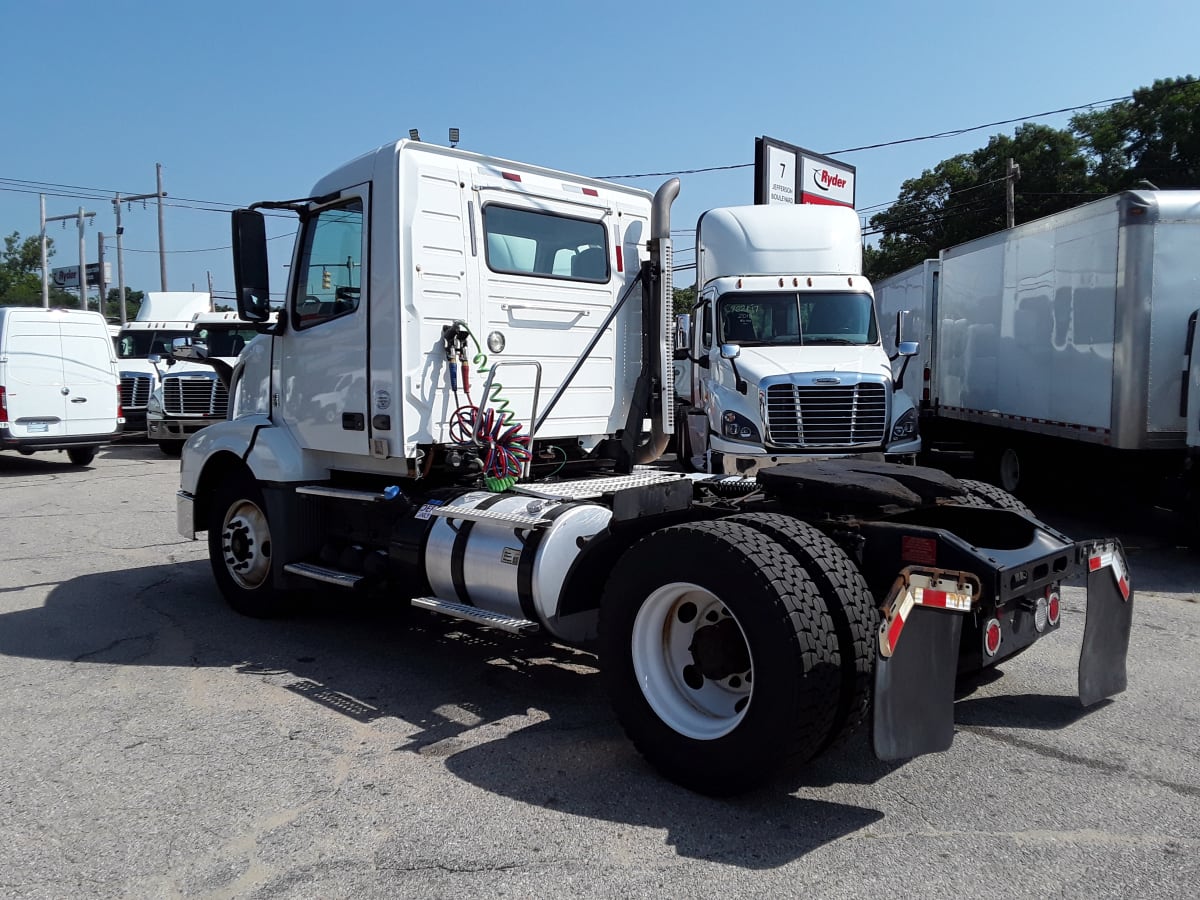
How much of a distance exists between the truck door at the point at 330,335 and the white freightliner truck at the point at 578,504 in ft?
0.07

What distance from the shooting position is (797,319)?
11.3m

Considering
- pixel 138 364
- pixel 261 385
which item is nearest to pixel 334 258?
pixel 261 385

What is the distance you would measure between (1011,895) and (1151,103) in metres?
39.6

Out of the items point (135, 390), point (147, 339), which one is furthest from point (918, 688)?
point (147, 339)

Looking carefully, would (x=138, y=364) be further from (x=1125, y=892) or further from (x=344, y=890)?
(x=1125, y=892)

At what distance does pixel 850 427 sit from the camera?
10.4 meters

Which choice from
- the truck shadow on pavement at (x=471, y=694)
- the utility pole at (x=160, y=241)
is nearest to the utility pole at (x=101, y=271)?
the utility pole at (x=160, y=241)

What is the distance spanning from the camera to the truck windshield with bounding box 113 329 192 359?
846 inches

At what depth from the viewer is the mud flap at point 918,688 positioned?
347 cm

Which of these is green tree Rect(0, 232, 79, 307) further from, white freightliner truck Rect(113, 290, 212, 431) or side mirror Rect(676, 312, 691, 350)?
side mirror Rect(676, 312, 691, 350)

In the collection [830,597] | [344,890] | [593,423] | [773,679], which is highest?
[593,423]

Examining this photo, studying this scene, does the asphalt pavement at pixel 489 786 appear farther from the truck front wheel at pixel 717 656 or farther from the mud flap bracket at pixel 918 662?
the mud flap bracket at pixel 918 662

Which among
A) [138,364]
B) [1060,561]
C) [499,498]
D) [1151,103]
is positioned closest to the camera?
[1060,561]

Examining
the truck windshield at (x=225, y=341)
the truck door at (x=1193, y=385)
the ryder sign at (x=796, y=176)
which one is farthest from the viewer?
the ryder sign at (x=796, y=176)
